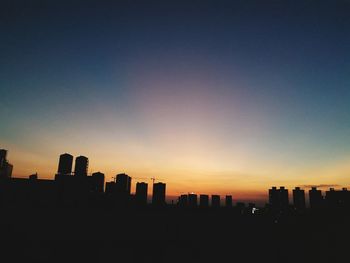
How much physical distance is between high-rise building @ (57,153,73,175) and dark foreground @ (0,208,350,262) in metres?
28.3

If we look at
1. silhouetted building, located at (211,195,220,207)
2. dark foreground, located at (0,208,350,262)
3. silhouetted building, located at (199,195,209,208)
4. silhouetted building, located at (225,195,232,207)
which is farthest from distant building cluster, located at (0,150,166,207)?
silhouetted building, located at (225,195,232,207)

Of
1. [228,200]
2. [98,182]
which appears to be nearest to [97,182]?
[98,182]

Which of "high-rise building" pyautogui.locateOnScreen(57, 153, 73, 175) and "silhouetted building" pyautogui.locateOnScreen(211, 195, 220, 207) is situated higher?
"high-rise building" pyautogui.locateOnScreen(57, 153, 73, 175)

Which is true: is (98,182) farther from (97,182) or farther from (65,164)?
(65,164)

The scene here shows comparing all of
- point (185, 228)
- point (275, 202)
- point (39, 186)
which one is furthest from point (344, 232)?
point (39, 186)

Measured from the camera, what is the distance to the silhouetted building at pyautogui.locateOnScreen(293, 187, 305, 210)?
100812 mm

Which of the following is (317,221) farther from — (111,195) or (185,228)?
(111,195)

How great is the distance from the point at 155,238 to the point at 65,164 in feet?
138

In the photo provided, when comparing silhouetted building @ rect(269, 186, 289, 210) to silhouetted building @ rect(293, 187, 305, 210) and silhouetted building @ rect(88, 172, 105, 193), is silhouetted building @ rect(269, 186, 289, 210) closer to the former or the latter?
silhouetted building @ rect(293, 187, 305, 210)

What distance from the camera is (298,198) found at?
103 metres

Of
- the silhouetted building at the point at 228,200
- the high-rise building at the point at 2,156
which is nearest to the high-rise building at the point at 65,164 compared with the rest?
the high-rise building at the point at 2,156

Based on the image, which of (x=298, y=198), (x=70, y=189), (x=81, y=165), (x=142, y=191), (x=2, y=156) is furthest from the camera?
(x=298, y=198)

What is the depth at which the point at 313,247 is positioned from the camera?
50281 mm

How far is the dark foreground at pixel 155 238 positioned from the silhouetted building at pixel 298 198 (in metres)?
41.0
